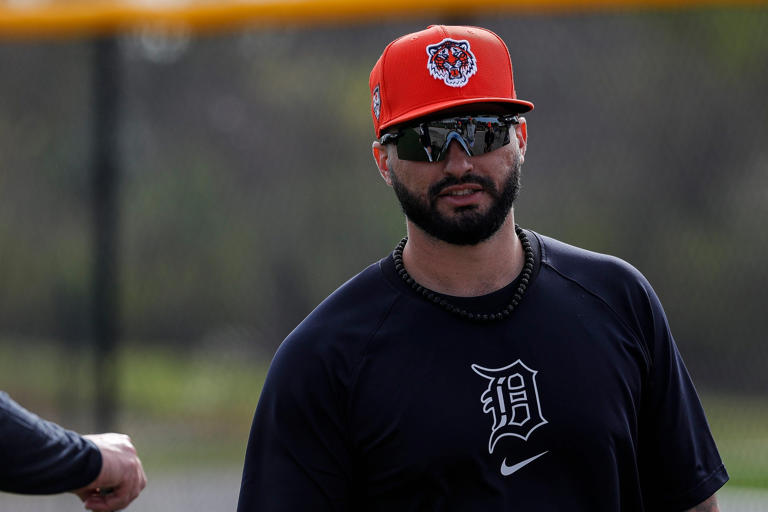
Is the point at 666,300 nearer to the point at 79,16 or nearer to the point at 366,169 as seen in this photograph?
the point at 366,169

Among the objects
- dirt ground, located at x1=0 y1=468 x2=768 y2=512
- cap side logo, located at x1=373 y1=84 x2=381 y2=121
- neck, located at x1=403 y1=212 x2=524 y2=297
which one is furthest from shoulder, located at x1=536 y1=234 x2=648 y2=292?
→ dirt ground, located at x1=0 y1=468 x2=768 y2=512

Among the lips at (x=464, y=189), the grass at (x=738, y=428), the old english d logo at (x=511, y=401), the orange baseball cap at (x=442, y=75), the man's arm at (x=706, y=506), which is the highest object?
the orange baseball cap at (x=442, y=75)

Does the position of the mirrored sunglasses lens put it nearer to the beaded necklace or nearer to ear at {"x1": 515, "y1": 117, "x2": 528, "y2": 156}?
ear at {"x1": 515, "y1": 117, "x2": 528, "y2": 156}

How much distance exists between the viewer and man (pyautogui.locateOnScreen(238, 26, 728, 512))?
7.07 feet

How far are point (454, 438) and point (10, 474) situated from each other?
103cm

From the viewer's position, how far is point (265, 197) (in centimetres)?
521

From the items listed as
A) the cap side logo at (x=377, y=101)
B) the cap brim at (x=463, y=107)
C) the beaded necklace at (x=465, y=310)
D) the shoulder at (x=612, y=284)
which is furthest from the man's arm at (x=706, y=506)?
the cap side logo at (x=377, y=101)

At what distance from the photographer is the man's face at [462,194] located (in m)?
2.25

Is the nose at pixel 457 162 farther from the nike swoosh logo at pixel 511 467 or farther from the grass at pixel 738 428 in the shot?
the grass at pixel 738 428

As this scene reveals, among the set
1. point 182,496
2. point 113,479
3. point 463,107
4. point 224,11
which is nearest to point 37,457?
point 113,479

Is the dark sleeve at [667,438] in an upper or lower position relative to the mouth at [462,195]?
lower

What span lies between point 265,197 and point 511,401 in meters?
3.22

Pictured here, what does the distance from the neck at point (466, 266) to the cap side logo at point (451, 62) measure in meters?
0.34

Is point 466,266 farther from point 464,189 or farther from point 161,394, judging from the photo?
point 161,394
